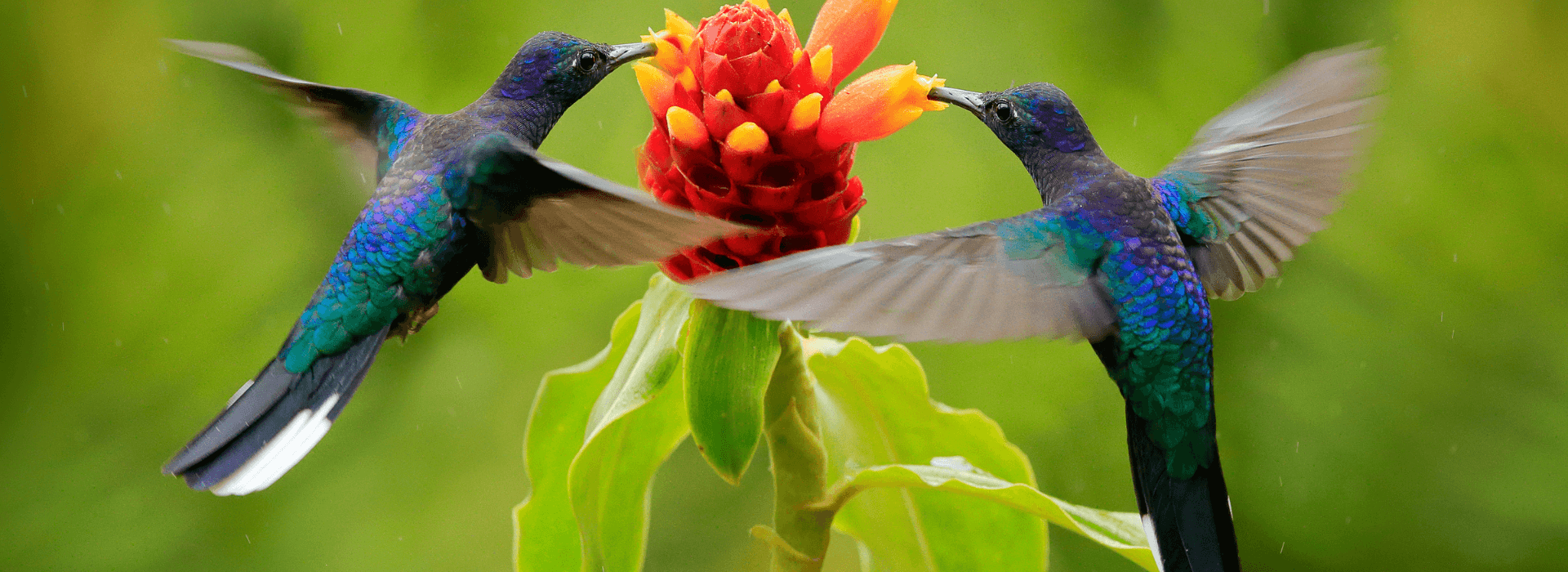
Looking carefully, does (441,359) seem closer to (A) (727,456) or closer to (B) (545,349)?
(B) (545,349)

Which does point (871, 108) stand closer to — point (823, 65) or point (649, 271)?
point (823, 65)

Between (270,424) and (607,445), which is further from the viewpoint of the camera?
(607,445)

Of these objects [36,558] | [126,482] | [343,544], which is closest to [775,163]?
[343,544]

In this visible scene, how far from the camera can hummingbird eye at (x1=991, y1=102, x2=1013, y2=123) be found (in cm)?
69

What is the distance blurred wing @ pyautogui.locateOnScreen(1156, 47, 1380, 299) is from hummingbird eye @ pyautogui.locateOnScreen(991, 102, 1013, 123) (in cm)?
15

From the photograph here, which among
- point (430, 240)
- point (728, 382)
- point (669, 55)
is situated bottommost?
point (728, 382)

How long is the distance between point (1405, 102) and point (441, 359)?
1446mm

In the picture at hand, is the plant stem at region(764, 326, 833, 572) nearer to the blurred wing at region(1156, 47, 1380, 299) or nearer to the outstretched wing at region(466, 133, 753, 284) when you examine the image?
the outstretched wing at region(466, 133, 753, 284)

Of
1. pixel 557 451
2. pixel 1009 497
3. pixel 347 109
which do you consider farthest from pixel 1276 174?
pixel 347 109

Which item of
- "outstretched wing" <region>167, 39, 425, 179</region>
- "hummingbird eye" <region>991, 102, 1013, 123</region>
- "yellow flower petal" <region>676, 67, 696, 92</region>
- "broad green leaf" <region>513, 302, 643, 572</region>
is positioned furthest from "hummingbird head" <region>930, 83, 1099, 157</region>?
"outstretched wing" <region>167, 39, 425, 179</region>

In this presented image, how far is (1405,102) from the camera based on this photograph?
52.9 inches

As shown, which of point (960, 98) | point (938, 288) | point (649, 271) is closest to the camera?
point (938, 288)

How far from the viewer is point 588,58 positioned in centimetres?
67

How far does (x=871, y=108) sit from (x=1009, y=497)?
29cm
